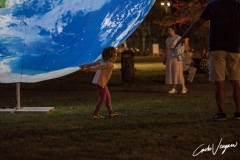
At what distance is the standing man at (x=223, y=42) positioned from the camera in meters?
8.09

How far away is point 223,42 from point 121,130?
2076mm

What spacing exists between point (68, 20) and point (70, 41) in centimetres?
36

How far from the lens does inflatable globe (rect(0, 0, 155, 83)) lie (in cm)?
788

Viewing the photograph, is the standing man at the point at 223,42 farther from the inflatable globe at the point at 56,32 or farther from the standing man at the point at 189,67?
the standing man at the point at 189,67

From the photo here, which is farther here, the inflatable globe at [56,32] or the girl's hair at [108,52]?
the girl's hair at [108,52]

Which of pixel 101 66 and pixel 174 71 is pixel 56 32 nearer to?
pixel 101 66

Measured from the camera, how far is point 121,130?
742 centimetres

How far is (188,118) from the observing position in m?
8.55

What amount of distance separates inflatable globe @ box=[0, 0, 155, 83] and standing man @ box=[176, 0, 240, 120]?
50.5 inches

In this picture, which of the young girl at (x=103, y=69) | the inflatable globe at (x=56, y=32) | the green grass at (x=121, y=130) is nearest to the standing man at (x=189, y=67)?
the green grass at (x=121, y=130)

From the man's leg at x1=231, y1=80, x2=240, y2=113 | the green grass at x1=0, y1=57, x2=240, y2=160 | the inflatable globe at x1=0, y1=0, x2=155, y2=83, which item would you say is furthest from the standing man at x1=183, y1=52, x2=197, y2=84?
the man's leg at x1=231, y1=80, x2=240, y2=113

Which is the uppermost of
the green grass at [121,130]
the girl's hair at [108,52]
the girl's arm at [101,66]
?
the girl's hair at [108,52]

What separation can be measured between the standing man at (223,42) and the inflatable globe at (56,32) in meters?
1.28

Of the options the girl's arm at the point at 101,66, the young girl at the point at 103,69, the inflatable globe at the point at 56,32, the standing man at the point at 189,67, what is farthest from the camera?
the standing man at the point at 189,67
